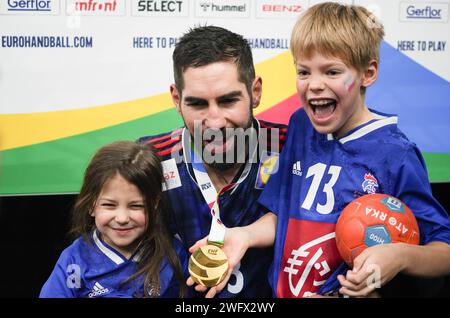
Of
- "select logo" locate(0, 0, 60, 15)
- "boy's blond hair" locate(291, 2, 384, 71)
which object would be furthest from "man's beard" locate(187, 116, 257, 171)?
"select logo" locate(0, 0, 60, 15)

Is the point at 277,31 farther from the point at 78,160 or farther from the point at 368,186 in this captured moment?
the point at 78,160

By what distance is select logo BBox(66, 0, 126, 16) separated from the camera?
220 cm

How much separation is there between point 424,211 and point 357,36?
732 millimetres

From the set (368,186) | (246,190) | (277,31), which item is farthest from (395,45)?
(246,190)

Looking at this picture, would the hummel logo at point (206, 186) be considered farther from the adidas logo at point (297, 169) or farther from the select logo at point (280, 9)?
the select logo at point (280, 9)

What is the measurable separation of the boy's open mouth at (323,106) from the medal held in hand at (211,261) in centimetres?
62

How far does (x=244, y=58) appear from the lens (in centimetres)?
223

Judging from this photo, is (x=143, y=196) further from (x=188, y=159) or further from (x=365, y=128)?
(x=365, y=128)

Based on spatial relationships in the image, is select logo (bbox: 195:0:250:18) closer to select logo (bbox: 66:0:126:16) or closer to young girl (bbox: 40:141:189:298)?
select logo (bbox: 66:0:126:16)

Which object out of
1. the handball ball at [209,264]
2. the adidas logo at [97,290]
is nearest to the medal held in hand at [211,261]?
the handball ball at [209,264]

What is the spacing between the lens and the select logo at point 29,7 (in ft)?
7.12

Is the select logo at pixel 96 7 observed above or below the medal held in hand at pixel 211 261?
above

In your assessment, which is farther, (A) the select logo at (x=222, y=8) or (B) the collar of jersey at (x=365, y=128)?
(A) the select logo at (x=222, y=8)
